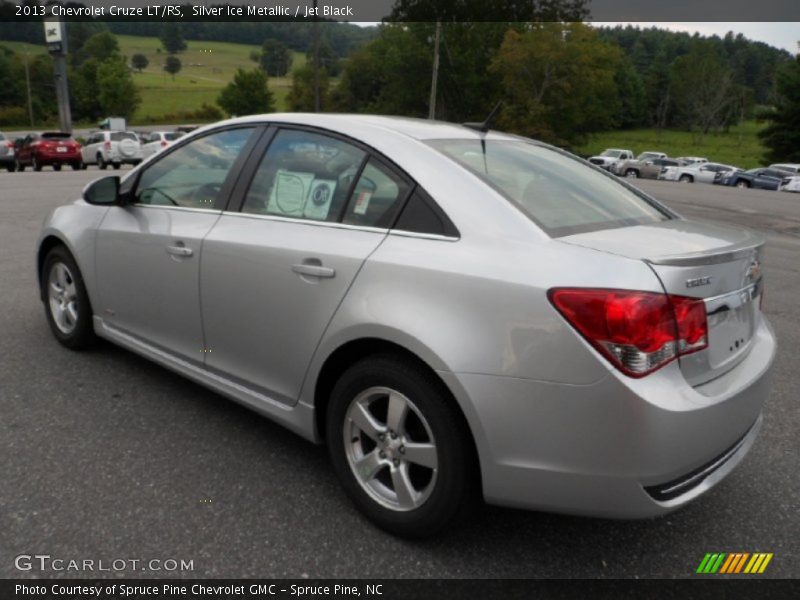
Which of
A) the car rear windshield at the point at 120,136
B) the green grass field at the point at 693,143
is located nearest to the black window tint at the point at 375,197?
the car rear windshield at the point at 120,136

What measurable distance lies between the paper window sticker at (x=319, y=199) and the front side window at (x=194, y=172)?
0.59 m

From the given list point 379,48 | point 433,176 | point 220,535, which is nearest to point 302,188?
point 433,176

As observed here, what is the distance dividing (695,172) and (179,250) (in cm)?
4131

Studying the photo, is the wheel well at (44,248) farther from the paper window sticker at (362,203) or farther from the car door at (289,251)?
the paper window sticker at (362,203)

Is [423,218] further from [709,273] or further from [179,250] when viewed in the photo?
[179,250]

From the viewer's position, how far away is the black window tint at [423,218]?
248 cm

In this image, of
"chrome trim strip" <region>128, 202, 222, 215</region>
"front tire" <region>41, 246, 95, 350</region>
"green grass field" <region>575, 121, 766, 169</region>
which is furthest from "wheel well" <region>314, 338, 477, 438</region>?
"green grass field" <region>575, 121, 766, 169</region>

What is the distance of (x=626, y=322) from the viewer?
6.74 feet

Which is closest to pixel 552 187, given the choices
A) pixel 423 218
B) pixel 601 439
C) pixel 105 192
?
pixel 423 218

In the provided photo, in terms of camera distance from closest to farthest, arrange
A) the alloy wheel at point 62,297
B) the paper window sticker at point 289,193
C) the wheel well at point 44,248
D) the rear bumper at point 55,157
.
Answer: the paper window sticker at point 289,193 → the alloy wheel at point 62,297 → the wheel well at point 44,248 → the rear bumper at point 55,157

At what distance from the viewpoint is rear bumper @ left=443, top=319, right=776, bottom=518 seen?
205 cm

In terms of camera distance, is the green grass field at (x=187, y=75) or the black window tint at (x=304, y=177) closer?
the black window tint at (x=304, y=177)

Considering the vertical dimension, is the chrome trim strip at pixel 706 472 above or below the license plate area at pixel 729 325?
below

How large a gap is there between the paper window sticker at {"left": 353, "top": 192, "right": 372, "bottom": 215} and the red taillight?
36.6 inches
